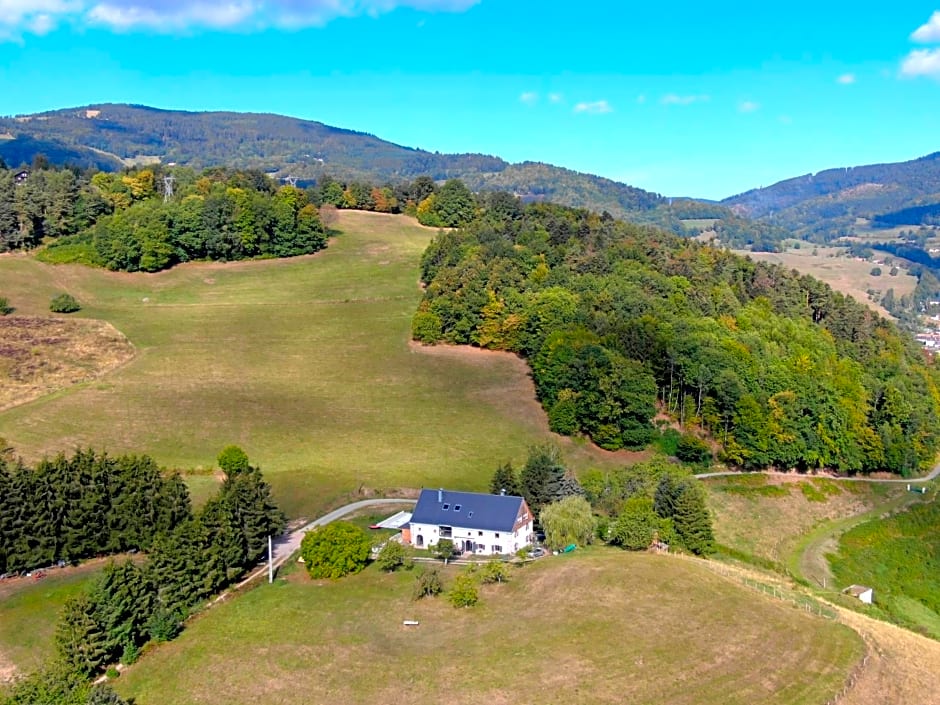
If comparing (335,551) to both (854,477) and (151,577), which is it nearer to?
(151,577)

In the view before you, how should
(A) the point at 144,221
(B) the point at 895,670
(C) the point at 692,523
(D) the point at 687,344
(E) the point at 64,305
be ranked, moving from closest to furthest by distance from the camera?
(B) the point at 895,670, (C) the point at 692,523, (D) the point at 687,344, (E) the point at 64,305, (A) the point at 144,221

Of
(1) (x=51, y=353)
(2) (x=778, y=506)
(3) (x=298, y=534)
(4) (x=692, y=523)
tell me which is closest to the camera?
(4) (x=692, y=523)

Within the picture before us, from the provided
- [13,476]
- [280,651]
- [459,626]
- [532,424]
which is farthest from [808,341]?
A: [13,476]

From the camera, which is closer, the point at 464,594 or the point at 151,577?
the point at 464,594

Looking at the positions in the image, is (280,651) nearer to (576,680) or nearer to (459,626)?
(459,626)

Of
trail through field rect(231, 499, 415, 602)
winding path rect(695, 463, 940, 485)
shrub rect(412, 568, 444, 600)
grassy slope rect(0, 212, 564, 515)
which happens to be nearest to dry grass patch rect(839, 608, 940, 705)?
shrub rect(412, 568, 444, 600)

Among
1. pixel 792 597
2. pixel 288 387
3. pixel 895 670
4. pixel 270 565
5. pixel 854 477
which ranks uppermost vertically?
pixel 288 387

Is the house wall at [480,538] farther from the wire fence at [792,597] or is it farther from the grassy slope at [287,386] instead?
the grassy slope at [287,386]

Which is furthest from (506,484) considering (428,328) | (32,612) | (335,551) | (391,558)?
(428,328)

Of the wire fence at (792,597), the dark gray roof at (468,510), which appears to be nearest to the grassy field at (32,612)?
the dark gray roof at (468,510)
